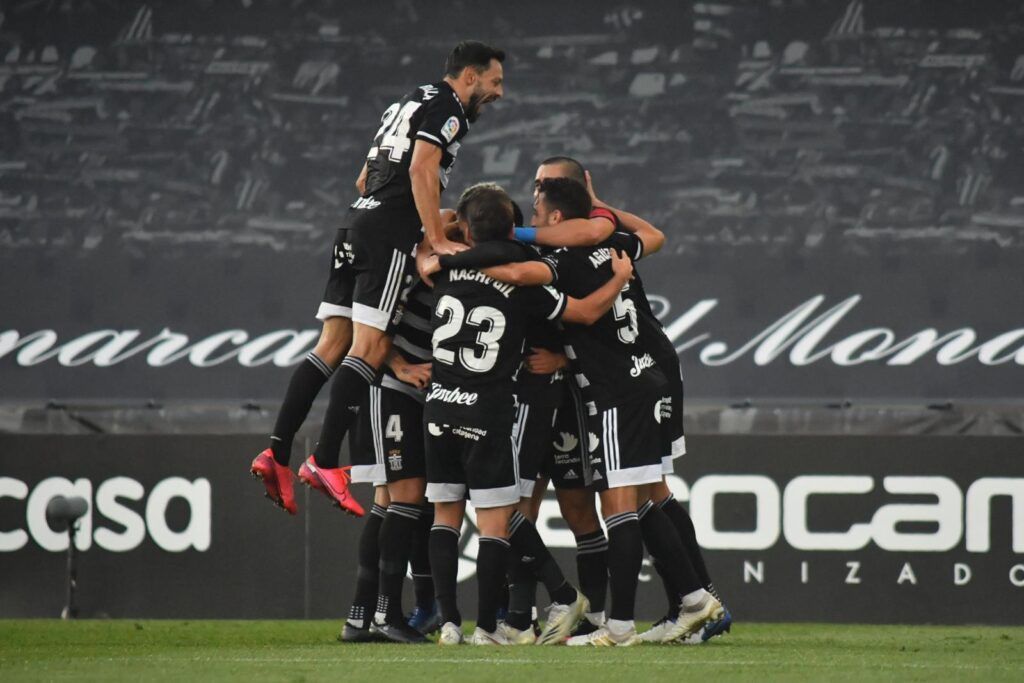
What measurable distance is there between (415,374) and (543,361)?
1.59 feet

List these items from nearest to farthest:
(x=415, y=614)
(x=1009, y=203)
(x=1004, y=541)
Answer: (x=415, y=614) < (x=1004, y=541) < (x=1009, y=203)

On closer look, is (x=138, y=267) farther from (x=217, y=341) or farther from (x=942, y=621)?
(x=942, y=621)

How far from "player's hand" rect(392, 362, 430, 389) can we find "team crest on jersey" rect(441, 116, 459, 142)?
0.81 meters

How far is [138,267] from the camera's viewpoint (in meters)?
8.27

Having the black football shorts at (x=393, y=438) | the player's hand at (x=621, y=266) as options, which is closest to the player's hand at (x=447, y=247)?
the player's hand at (x=621, y=266)

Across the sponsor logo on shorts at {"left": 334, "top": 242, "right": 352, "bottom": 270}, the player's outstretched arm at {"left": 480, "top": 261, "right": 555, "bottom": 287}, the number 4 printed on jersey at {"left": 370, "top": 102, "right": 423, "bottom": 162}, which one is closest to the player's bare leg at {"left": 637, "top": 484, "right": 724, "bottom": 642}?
the player's outstretched arm at {"left": 480, "top": 261, "right": 555, "bottom": 287}

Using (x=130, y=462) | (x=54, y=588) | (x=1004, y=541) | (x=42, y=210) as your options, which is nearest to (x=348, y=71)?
(x=42, y=210)

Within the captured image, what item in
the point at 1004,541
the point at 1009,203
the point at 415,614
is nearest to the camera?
the point at 415,614

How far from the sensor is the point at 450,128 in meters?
5.49

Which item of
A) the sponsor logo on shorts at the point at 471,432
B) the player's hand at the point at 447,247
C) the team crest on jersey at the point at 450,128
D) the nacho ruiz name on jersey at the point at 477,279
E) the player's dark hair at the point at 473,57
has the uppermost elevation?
the player's dark hair at the point at 473,57

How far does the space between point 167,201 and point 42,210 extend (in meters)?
0.66

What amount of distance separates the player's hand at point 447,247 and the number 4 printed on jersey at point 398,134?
18.5 inches

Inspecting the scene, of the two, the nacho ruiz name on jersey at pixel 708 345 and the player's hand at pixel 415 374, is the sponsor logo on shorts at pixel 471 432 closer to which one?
the player's hand at pixel 415 374

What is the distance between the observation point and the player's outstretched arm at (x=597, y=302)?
522cm
